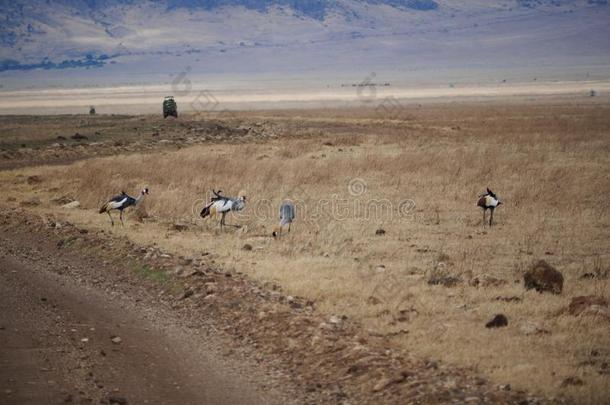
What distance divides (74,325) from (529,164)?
59.6ft

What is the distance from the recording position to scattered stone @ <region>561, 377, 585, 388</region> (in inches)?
304

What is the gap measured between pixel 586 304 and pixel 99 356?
18.3 ft

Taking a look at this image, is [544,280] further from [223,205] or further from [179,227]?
[179,227]

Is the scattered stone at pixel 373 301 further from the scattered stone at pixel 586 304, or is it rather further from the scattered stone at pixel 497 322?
the scattered stone at pixel 586 304

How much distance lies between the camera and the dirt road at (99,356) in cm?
793

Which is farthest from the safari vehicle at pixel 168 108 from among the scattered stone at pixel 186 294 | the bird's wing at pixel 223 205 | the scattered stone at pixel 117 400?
the scattered stone at pixel 117 400

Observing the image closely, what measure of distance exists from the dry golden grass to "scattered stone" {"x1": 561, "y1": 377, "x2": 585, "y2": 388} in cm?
6

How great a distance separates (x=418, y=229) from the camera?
639 inches

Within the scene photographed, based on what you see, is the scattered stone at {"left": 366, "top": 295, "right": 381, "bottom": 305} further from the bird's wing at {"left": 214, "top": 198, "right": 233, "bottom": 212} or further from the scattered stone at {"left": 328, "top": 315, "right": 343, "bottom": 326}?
the bird's wing at {"left": 214, "top": 198, "right": 233, "bottom": 212}

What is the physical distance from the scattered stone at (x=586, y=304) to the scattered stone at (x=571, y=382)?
213 cm

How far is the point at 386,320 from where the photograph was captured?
979cm

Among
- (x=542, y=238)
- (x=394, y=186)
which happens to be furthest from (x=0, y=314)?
(x=394, y=186)

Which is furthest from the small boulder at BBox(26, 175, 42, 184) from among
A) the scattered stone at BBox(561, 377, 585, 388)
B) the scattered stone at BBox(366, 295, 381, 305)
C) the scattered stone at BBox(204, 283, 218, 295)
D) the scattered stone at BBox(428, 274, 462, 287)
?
the scattered stone at BBox(561, 377, 585, 388)

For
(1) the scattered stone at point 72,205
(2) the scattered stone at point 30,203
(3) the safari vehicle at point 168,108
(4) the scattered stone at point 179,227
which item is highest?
(3) the safari vehicle at point 168,108
